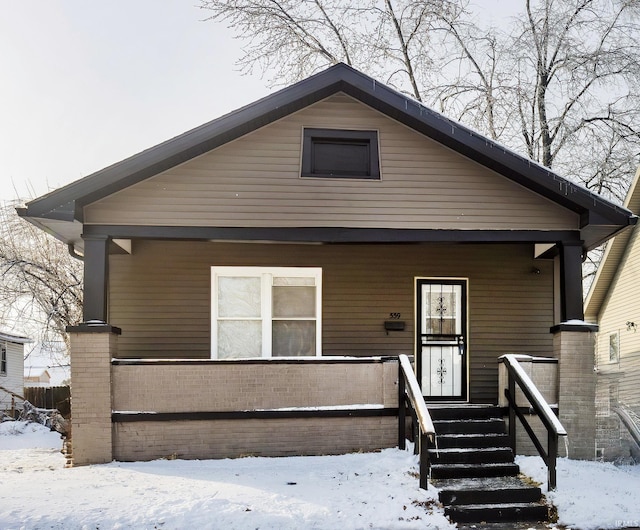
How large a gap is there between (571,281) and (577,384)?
60.2 inches

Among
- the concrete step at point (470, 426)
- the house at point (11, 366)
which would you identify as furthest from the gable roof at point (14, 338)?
the concrete step at point (470, 426)

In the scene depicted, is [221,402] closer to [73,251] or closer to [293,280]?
[293,280]

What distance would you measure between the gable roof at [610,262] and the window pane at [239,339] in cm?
964

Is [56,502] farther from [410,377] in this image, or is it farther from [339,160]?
[339,160]

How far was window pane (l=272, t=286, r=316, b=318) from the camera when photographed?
36.6 ft

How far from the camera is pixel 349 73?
1014 centimetres

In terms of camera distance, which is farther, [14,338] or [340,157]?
[14,338]

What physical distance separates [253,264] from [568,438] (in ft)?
18.5

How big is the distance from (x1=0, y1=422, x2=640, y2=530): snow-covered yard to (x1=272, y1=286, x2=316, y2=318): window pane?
2.63 m

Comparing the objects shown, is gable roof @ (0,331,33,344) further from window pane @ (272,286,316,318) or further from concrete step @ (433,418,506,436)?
concrete step @ (433,418,506,436)

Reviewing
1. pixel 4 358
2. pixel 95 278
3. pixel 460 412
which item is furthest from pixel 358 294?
pixel 4 358

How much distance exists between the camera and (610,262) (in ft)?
56.0

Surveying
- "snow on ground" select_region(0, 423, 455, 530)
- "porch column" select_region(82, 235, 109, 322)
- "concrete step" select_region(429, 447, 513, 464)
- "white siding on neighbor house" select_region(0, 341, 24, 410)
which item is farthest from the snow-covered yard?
"white siding on neighbor house" select_region(0, 341, 24, 410)

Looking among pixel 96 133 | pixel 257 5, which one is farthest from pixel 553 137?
pixel 96 133
